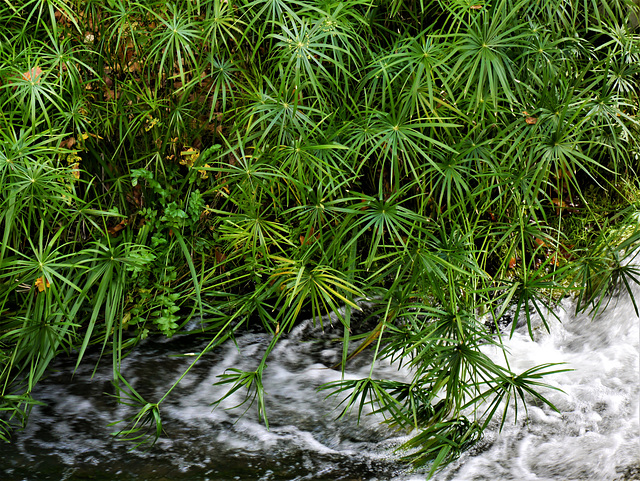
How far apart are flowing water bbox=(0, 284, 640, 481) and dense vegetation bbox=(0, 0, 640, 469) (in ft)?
0.31

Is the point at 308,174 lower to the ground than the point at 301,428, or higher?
higher

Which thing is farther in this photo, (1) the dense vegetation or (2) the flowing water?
(1) the dense vegetation

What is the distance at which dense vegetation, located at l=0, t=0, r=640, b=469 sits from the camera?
1.93m

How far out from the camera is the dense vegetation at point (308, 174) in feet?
6.32

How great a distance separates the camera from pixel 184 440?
192cm

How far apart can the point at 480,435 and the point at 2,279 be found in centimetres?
189

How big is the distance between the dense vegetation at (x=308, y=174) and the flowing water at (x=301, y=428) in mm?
95

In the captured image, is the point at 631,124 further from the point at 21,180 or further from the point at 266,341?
the point at 21,180

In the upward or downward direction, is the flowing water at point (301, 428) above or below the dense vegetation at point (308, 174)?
below

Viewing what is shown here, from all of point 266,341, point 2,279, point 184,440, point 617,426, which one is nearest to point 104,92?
point 2,279

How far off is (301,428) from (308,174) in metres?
0.96

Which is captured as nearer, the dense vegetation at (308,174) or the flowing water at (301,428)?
the flowing water at (301,428)

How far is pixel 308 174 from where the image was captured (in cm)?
213

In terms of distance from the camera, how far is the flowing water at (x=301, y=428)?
Result: 5.87 ft
